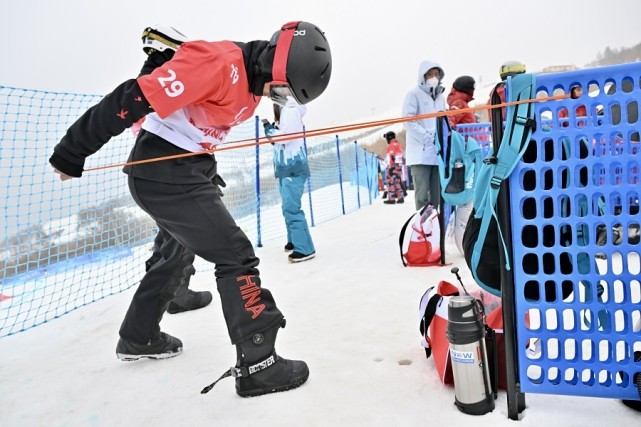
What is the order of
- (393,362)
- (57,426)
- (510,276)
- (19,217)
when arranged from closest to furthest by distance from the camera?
1. (510,276)
2. (57,426)
3. (393,362)
4. (19,217)

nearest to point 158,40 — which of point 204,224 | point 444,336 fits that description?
point 204,224

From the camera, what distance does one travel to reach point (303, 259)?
13.8 feet

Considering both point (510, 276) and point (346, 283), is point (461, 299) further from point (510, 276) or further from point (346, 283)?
point (346, 283)

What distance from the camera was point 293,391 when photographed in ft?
5.49

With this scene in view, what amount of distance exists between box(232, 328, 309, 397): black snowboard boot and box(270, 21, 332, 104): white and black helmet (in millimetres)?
929

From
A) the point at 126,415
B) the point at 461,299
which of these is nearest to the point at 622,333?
the point at 461,299

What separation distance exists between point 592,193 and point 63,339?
273cm

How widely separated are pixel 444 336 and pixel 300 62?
116 centimetres

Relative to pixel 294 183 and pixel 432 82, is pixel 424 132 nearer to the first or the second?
pixel 432 82

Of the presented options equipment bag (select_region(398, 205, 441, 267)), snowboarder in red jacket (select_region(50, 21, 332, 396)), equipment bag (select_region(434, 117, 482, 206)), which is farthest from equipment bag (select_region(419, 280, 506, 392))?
equipment bag (select_region(398, 205, 441, 267))

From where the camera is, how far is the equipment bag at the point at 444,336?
1487 mm

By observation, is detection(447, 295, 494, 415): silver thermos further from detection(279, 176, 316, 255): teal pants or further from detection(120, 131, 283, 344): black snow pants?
detection(279, 176, 316, 255): teal pants

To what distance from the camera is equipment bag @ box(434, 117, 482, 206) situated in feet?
10.2

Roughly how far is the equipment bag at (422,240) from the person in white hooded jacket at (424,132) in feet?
1.39
